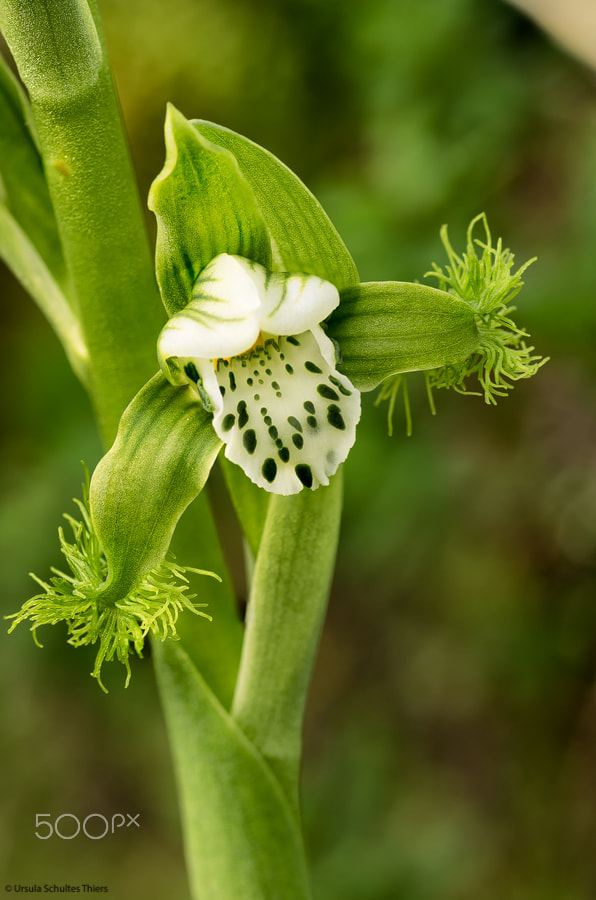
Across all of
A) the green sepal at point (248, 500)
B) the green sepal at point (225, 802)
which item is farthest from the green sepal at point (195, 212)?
the green sepal at point (225, 802)

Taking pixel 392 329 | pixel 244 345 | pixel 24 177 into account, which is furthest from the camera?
pixel 24 177

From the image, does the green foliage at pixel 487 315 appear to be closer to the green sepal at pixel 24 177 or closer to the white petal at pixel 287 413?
the white petal at pixel 287 413

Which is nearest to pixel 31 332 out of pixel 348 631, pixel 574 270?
pixel 348 631

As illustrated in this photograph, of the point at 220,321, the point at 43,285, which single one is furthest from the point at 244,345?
the point at 43,285

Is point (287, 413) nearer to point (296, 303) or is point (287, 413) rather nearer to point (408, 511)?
point (296, 303)

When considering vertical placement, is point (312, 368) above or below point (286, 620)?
above

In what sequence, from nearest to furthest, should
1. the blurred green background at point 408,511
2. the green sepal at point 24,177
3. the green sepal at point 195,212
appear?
the green sepal at point 195,212, the green sepal at point 24,177, the blurred green background at point 408,511
